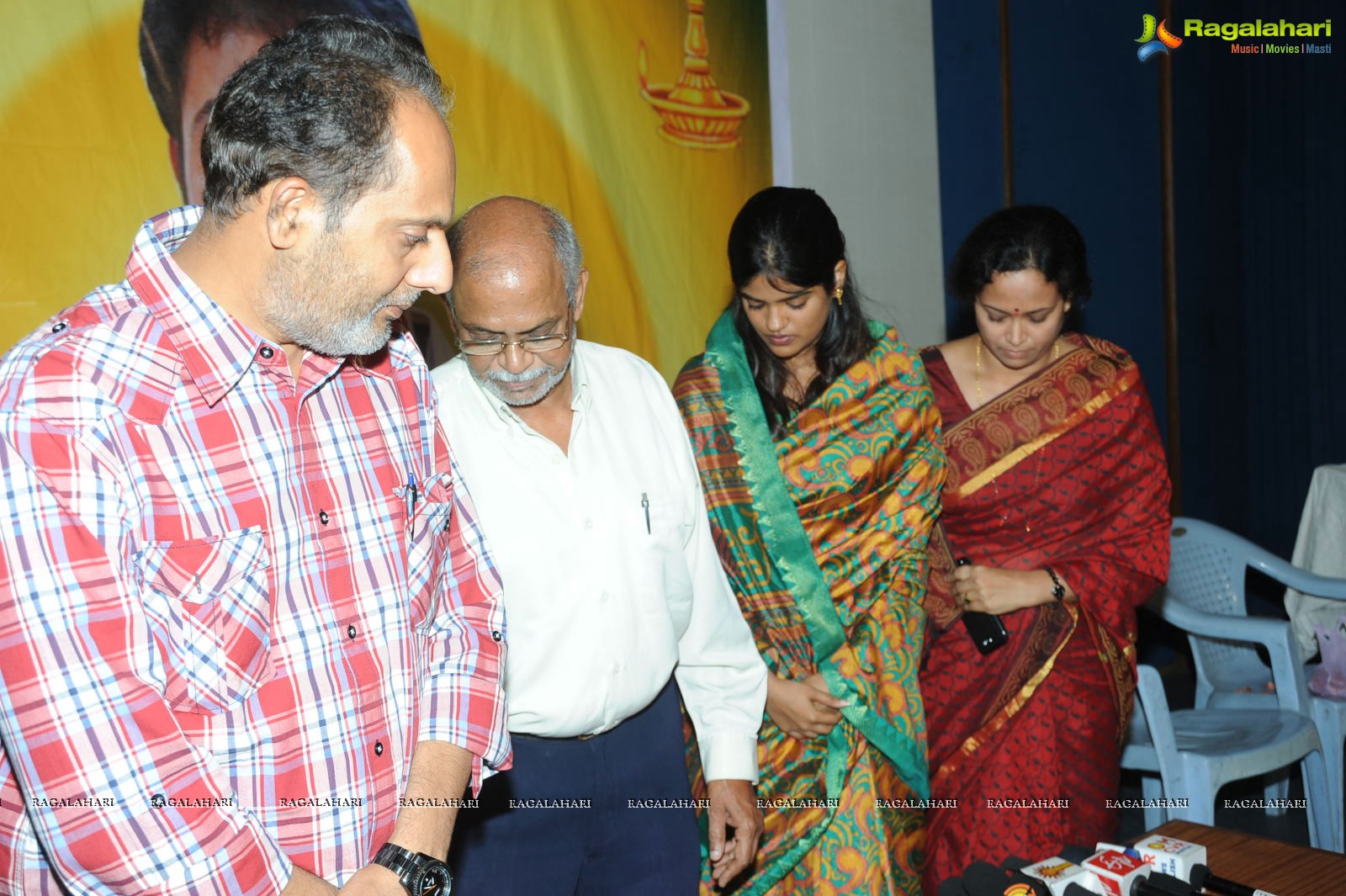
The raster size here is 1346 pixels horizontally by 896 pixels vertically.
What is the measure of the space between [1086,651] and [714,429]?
939mm

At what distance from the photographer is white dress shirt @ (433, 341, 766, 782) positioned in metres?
1.63

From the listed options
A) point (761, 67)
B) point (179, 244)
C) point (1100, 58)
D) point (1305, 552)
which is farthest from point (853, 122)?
point (179, 244)

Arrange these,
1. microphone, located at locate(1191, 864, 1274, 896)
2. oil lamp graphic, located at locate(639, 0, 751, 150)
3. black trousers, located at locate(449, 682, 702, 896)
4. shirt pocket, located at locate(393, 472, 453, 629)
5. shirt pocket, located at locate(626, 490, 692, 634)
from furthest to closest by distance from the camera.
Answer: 1. oil lamp graphic, located at locate(639, 0, 751, 150)
2. shirt pocket, located at locate(626, 490, 692, 634)
3. black trousers, located at locate(449, 682, 702, 896)
4. microphone, located at locate(1191, 864, 1274, 896)
5. shirt pocket, located at locate(393, 472, 453, 629)

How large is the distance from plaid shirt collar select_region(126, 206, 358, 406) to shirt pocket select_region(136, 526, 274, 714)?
154 millimetres

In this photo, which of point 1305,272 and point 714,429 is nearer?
point 714,429

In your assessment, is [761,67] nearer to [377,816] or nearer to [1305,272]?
[377,816]

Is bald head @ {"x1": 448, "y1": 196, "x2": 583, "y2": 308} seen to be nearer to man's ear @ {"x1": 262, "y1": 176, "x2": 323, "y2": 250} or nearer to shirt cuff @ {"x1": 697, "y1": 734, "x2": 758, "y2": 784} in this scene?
man's ear @ {"x1": 262, "y1": 176, "x2": 323, "y2": 250}

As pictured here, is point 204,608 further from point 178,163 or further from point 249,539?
point 178,163

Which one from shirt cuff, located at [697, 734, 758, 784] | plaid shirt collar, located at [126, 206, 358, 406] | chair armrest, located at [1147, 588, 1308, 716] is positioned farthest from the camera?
chair armrest, located at [1147, 588, 1308, 716]

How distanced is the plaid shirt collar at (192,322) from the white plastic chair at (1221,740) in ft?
7.26

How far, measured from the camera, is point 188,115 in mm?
A: 1872

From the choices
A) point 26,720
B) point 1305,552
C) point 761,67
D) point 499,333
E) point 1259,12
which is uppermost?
point 1259,12

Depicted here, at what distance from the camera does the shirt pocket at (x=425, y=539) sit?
4.11 ft


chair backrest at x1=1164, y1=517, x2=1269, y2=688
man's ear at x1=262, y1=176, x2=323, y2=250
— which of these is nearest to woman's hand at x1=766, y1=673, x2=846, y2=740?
man's ear at x1=262, y1=176, x2=323, y2=250
